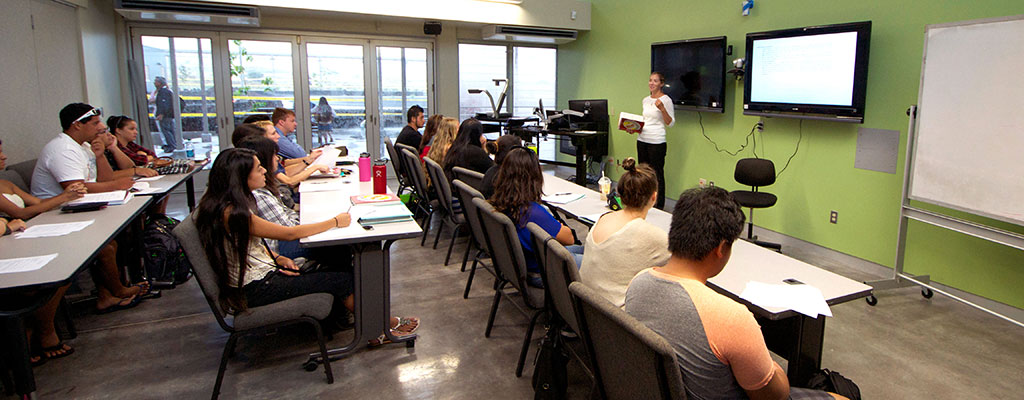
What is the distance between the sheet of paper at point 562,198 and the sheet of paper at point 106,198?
2465mm

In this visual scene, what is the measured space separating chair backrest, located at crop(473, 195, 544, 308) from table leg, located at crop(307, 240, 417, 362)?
480 mm

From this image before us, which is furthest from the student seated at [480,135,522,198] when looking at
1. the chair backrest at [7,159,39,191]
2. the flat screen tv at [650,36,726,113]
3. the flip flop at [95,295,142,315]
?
the chair backrest at [7,159,39,191]

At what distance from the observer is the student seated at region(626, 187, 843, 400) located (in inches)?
53.4

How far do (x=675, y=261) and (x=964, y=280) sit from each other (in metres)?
3.41

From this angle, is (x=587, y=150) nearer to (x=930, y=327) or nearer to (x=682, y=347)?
(x=930, y=327)

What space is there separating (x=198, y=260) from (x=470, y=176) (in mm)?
2121

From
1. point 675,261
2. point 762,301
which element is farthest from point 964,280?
point 675,261

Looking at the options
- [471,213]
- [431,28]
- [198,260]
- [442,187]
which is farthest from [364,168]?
[431,28]

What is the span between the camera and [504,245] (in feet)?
8.85

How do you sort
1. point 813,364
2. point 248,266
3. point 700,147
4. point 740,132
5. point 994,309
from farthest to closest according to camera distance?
point 700,147, point 740,132, point 994,309, point 248,266, point 813,364

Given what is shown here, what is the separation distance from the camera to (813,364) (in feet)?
6.96

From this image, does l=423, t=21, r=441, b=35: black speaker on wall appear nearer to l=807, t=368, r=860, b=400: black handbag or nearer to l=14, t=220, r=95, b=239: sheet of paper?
l=14, t=220, r=95, b=239: sheet of paper

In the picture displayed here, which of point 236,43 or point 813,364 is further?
point 236,43

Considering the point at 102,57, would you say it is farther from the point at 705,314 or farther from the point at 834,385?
the point at 834,385
